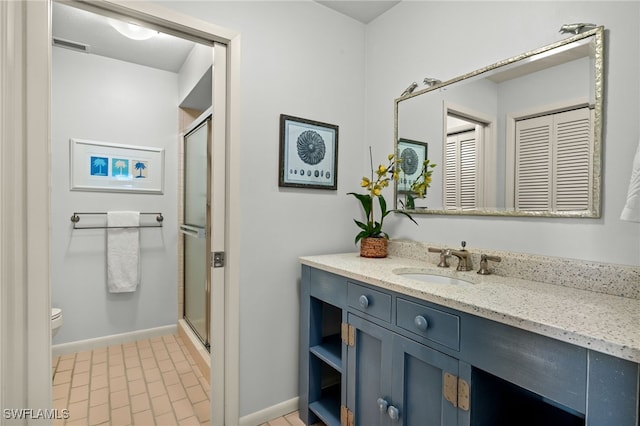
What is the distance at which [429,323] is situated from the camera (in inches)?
42.9

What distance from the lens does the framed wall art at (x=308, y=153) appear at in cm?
180

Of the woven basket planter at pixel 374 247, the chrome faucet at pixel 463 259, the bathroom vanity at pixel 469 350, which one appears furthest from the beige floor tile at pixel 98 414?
the chrome faucet at pixel 463 259

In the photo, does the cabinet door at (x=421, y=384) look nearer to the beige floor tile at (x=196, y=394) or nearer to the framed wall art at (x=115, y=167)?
the beige floor tile at (x=196, y=394)

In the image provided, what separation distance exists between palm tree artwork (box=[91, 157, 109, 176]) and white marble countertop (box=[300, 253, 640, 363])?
2.31 metres

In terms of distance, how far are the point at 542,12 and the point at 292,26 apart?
1222 millimetres

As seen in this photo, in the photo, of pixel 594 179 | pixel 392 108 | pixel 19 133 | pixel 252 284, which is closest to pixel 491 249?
pixel 594 179

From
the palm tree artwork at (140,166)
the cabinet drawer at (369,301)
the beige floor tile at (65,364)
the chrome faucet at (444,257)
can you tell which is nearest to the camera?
the cabinet drawer at (369,301)

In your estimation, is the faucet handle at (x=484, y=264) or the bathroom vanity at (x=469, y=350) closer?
the bathroom vanity at (x=469, y=350)

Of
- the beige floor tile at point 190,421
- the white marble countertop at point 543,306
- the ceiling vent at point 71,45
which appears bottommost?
the beige floor tile at point 190,421

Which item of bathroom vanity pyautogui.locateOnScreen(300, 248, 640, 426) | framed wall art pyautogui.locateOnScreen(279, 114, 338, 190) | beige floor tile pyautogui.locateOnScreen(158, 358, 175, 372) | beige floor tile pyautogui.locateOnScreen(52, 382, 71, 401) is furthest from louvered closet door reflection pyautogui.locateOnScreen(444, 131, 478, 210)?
beige floor tile pyautogui.locateOnScreen(52, 382, 71, 401)

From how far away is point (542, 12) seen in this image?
131 cm

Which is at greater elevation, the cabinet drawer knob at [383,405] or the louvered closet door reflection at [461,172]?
the louvered closet door reflection at [461,172]

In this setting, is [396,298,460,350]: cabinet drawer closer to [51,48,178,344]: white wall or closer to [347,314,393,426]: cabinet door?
[347,314,393,426]: cabinet door

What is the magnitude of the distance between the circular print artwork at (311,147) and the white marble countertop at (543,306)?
732mm
